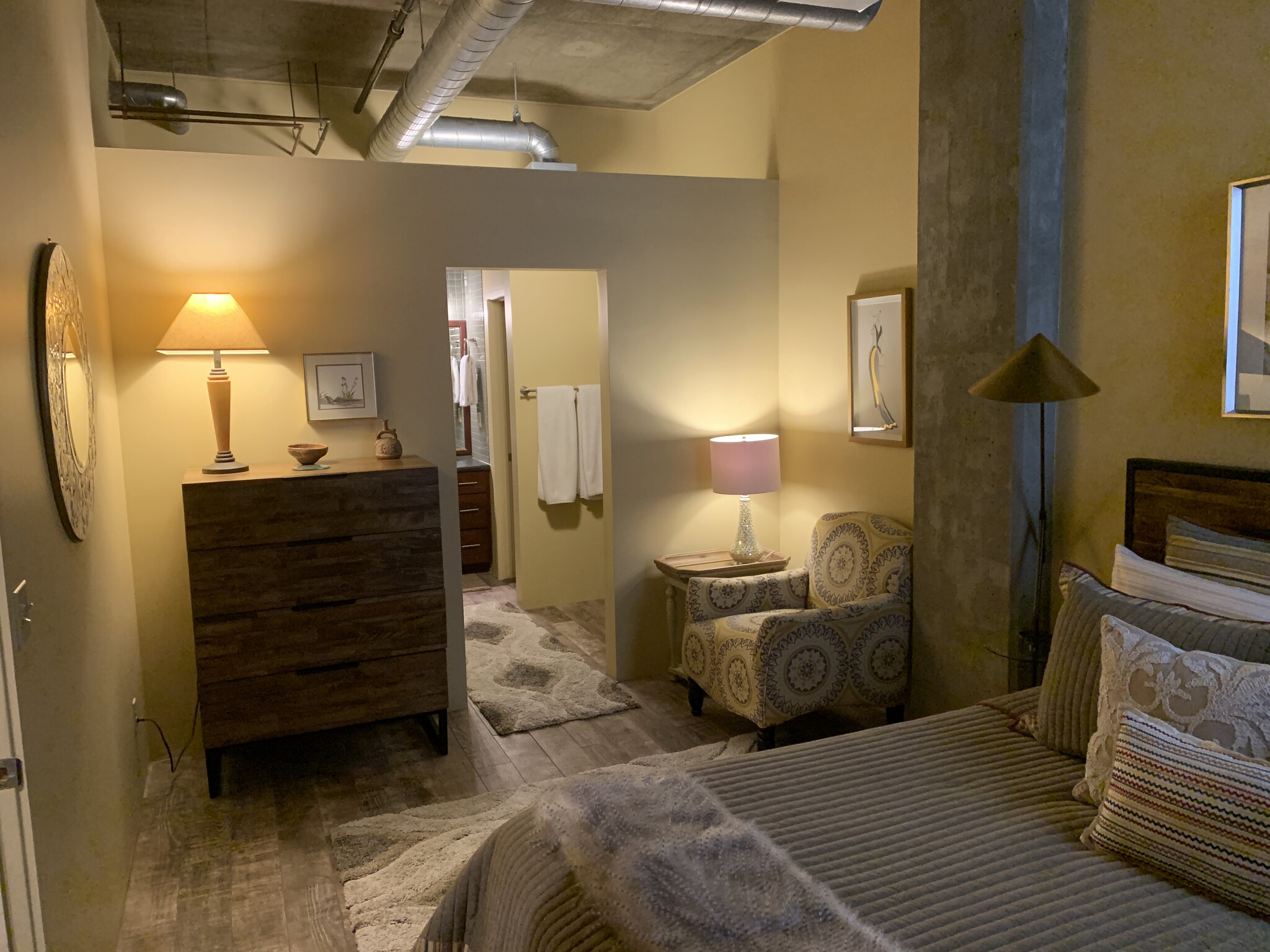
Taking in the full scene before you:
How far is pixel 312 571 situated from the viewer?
3383mm

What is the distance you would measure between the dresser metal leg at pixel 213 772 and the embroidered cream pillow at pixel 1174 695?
285 centimetres

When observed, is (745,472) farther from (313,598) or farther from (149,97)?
(149,97)

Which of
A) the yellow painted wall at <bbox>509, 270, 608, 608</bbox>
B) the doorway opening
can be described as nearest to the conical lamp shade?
the doorway opening

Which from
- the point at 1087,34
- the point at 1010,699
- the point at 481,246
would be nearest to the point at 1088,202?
the point at 1087,34

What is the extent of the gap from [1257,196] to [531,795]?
2.87 metres

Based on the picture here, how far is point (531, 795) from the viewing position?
3320 millimetres

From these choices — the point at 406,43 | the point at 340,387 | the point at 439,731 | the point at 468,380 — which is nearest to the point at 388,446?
the point at 340,387

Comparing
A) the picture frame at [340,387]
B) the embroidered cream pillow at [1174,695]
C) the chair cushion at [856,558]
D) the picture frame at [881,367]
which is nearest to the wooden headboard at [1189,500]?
the embroidered cream pillow at [1174,695]

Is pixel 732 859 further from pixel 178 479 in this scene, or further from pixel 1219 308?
pixel 178 479

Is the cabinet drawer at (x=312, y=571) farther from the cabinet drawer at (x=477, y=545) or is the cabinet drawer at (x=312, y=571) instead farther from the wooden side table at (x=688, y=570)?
the cabinet drawer at (x=477, y=545)

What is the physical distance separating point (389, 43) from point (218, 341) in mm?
1758

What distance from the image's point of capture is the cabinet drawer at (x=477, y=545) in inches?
262

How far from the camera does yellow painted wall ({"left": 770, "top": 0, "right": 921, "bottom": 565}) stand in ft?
12.0

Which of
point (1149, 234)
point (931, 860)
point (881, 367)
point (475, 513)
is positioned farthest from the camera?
point (475, 513)
